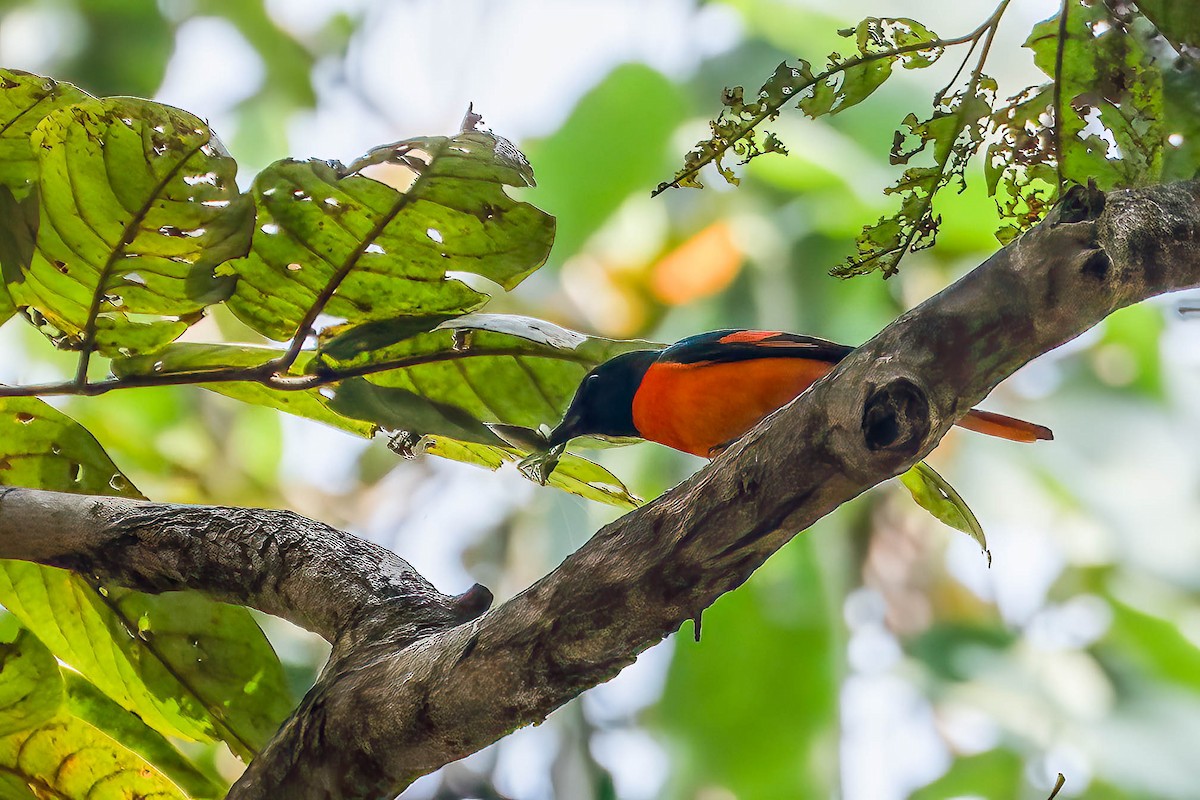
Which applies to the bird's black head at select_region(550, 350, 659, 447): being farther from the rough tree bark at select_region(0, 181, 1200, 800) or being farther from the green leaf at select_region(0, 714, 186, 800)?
the green leaf at select_region(0, 714, 186, 800)

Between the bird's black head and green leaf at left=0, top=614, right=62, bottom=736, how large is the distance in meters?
1.01

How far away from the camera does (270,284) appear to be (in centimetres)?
181

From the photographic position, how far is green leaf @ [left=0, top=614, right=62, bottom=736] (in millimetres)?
1893

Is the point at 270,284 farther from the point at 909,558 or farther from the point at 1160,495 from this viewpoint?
the point at 1160,495

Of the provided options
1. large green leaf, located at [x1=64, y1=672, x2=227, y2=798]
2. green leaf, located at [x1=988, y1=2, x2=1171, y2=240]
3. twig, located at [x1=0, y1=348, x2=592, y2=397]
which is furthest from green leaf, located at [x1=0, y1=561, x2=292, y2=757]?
green leaf, located at [x1=988, y1=2, x2=1171, y2=240]

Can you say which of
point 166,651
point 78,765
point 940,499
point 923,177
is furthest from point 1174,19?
point 78,765

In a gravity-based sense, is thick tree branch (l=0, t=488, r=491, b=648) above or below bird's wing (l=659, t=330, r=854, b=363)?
below

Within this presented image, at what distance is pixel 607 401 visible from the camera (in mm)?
2387

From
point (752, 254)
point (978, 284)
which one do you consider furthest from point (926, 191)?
point (752, 254)

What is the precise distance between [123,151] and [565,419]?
943mm

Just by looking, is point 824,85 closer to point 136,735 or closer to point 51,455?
point 51,455

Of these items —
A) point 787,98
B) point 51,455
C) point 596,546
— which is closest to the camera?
point 596,546

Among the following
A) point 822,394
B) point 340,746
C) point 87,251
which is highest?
point 87,251

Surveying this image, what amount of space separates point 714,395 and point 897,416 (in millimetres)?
1268
